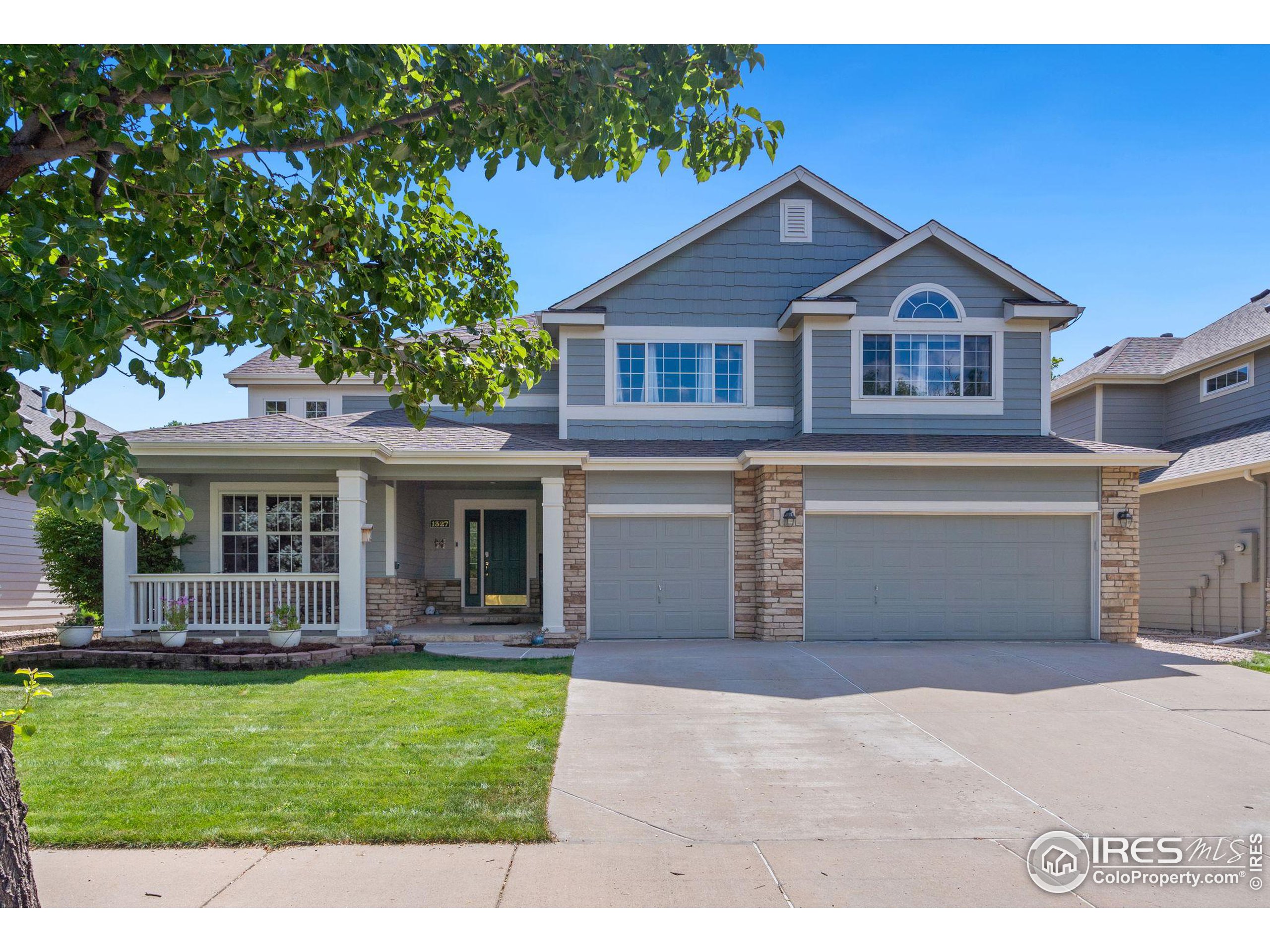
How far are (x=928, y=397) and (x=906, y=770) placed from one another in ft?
29.6

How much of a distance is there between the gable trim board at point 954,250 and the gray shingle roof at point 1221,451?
148 inches

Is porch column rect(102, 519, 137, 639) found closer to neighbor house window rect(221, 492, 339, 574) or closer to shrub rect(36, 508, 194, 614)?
shrub rect(36, 508, 194, 614)

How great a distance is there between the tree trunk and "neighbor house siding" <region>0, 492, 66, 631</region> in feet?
43.0

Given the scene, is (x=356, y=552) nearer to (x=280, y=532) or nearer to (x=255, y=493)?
(x=280, y=532)

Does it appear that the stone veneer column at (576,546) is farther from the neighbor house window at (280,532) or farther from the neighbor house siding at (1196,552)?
the neighbor house siding at (1196,552)

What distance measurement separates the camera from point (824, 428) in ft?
45.0

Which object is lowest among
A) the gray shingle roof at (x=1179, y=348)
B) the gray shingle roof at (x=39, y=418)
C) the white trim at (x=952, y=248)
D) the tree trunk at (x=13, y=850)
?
the tree trunk at (x=13, y=850)

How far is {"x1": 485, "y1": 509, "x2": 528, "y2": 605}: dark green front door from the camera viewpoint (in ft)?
51.8

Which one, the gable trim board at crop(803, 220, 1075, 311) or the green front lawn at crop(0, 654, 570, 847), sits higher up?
the gable trim board at crop(803, 220, 1075, 311)

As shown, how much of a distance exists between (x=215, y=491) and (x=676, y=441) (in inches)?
288

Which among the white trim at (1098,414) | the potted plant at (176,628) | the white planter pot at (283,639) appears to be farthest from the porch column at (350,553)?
the white trim at (1098,414)

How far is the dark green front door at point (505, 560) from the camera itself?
51.8 feet

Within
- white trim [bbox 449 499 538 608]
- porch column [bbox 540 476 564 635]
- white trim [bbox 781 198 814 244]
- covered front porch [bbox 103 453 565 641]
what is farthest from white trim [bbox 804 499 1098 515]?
white trim [bbox 449 499 538 608]

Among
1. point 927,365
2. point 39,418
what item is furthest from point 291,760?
point 39,418
